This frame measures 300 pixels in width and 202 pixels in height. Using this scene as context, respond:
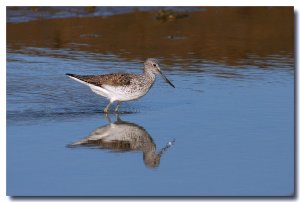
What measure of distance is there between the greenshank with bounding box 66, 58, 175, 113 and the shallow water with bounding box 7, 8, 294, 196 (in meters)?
0.26

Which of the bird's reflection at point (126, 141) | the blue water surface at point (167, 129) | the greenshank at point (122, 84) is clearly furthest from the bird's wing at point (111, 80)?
the bird's reflection at point (126, 141)

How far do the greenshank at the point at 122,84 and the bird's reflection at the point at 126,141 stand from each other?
729mm

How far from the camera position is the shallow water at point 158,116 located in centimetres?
786

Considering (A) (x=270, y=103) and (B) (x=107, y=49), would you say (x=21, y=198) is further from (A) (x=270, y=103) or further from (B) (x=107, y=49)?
(B) (x=107, y=49)

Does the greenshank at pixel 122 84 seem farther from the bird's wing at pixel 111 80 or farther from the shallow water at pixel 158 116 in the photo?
the shallow water at pixel 158 116

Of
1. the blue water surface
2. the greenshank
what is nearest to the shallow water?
the blue water surface

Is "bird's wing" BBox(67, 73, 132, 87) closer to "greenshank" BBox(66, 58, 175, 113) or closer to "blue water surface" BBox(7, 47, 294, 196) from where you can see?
"greenshank" BBox(66, 58, 175, 113)

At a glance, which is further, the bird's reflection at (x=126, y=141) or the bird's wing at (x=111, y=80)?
the bird's wing at (x=111, y=80)

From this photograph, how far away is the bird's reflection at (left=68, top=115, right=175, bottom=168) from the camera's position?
876 cm

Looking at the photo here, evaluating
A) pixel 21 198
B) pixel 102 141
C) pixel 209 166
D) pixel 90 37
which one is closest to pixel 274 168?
pixel 209 166

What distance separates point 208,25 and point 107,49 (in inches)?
130

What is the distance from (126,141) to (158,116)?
1.22 m

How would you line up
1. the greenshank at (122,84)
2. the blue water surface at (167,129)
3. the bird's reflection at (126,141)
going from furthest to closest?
the greenshank at (122,84) → the bird's reflection at (126,141) → the blue water surface at (167,129)

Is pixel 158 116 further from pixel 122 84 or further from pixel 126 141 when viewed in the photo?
pixel 126 141
